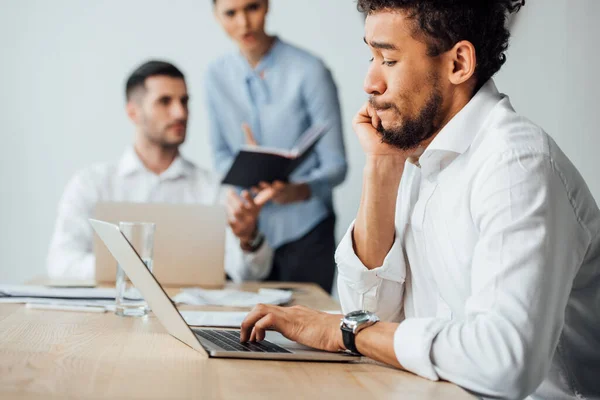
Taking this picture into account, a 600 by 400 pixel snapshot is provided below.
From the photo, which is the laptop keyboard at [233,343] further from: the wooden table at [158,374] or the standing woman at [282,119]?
Answer: the standing woman at [282,119]

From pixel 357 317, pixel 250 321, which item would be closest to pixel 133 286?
pixel 250 321

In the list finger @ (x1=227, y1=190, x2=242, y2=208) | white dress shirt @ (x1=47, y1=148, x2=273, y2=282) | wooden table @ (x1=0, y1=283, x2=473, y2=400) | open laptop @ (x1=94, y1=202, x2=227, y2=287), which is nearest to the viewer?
wooden table @ (x1=0, y1=283, x2=473, y2=400)

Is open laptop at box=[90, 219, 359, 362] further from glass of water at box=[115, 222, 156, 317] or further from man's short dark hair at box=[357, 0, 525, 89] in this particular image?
man's short dark hair at box=[357, 0, 525, 89]

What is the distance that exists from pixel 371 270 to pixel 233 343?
0.41 metres

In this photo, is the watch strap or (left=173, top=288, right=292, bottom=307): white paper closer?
the watch strap

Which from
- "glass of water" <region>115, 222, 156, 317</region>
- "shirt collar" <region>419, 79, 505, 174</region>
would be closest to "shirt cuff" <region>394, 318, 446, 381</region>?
"shirt collar" <region>419, 79, 505, 174</region>

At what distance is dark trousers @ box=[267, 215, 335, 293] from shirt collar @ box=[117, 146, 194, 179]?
619 mm

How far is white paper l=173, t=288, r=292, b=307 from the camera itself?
1870 mm

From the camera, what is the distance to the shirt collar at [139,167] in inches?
140

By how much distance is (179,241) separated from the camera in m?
2.31

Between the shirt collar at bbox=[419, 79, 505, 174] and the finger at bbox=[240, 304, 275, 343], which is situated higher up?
the shirt collar at bbox=[419, 79, 505, 174]

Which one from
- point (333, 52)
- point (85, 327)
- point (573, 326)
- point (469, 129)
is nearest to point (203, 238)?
point (85, 327)

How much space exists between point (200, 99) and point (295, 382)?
3.14 m

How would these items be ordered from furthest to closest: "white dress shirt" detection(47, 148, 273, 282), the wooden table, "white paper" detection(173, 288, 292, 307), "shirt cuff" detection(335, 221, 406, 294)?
"white dress shirt" detection(47, 148, 273, 282), "white paper" detection(173, 288, 292, 307), "shirt cuff" detection(335, 221, 406, 294), the wooden table
